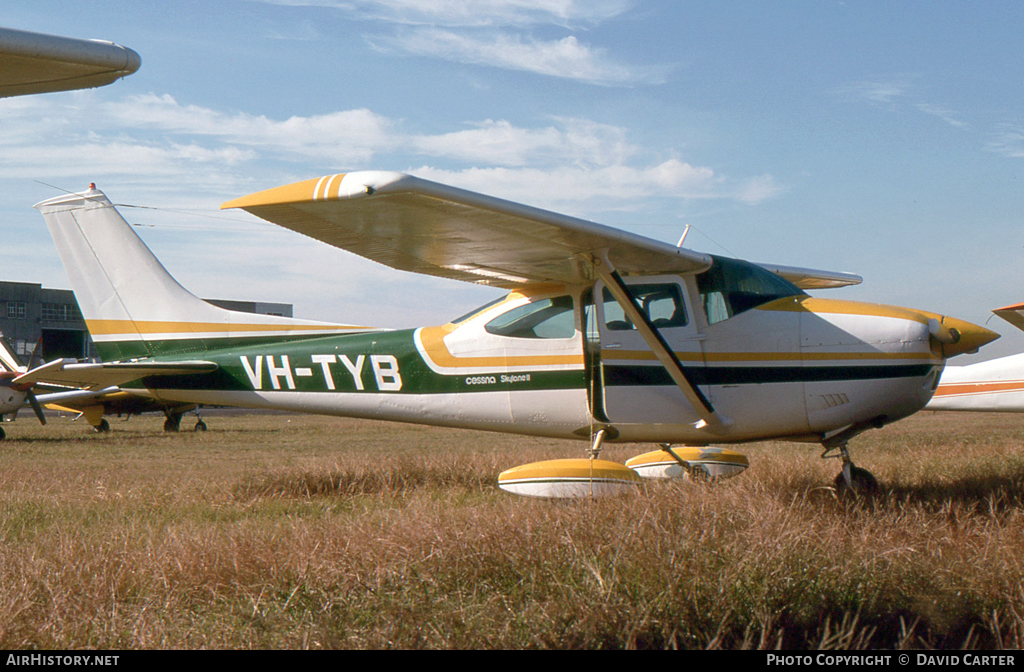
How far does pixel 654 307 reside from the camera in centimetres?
667

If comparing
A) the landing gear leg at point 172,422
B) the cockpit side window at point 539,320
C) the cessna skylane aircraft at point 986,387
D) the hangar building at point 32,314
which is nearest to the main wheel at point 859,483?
the cockpit side window at point 539,320

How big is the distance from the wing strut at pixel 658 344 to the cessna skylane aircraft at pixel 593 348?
0.05 ft

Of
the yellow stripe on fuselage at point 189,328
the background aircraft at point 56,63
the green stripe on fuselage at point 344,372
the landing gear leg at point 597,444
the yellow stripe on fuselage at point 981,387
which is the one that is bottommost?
the yellow stripe on fuselage at point 981,387

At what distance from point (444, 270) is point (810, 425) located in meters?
3.50

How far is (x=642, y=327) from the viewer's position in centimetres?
625

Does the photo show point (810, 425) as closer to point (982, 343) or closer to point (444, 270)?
point (982, 343)

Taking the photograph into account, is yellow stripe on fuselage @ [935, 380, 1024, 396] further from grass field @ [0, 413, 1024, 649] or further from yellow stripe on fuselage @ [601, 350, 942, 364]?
grass field @ [0, 413, 1024, 649]

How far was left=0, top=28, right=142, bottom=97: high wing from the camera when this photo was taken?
262 centimetres

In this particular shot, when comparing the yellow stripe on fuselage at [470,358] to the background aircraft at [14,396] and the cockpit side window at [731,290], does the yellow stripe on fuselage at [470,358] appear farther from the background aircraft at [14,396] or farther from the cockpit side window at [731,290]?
the background aircraft at [14,396]

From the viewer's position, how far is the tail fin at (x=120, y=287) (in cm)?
905

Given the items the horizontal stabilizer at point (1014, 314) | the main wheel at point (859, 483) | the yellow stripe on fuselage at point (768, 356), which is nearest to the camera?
the yellow stripe on fuselage at point (768, 356)

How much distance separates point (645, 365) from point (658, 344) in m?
0.36

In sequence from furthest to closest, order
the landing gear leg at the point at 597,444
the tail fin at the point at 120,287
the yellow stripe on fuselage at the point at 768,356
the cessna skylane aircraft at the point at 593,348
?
the tail fin at the point at 120,287
the landing gear leg at the point at 597,444
the yellow stripe on fuselage at the point at 768,356
the cessna skylane aircraft at the point at 593,348

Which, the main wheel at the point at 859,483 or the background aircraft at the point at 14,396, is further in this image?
the background aircraft at the point at 14,396
